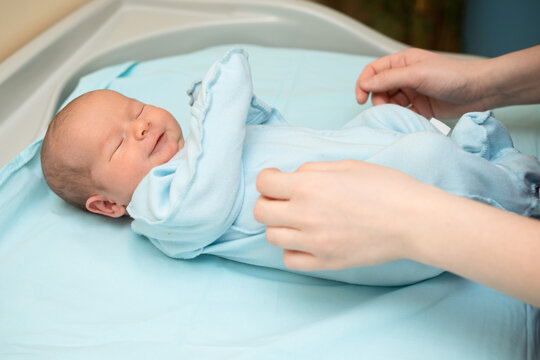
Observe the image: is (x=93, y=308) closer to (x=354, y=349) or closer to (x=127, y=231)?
(x=127, y=231)

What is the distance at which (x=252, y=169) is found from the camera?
915 mm

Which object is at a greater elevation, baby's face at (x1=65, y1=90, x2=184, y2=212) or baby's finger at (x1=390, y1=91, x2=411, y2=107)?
baby's finger at (x1=390, y1=91, x2=411, y2=107)

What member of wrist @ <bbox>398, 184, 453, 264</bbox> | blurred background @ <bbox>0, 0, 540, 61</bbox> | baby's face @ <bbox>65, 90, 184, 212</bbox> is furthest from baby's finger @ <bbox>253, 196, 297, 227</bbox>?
blurred background @ <bbox>0, 0, 540, 61</bbox>

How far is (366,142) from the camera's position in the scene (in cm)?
92

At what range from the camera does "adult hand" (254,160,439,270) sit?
59 centimetres

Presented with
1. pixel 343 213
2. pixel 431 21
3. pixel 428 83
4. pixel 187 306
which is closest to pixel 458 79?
pixel 428 83

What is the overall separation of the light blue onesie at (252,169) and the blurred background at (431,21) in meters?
0.71

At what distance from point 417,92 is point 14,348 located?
3.10ft

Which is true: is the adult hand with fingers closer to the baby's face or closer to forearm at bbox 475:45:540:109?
forearm at bbox 475:45:540:109

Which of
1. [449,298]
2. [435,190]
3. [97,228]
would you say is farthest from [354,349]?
[97,228]

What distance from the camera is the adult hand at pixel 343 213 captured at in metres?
0.59

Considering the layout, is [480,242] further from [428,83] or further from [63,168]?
[63,168]

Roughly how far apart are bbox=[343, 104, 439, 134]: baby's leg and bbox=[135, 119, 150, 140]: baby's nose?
1.44 feet

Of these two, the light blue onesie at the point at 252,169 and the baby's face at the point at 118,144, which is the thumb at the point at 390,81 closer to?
the light blue onesie at the point at 252,169
